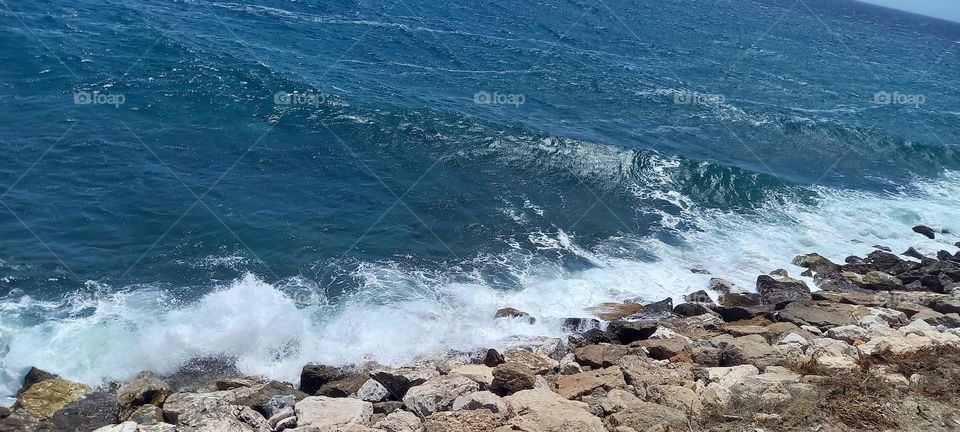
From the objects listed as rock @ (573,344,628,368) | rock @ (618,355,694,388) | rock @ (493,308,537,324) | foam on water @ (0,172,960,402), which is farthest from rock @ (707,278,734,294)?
rock @ (618,355,694,388)

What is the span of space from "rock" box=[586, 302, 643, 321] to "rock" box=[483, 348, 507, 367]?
4243 millimetres

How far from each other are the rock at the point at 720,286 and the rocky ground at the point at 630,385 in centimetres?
186

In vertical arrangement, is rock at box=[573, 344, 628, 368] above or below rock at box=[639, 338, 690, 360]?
below

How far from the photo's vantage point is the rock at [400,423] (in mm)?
11109

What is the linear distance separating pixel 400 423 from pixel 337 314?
688 cm

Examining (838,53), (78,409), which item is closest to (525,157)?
(78,409)

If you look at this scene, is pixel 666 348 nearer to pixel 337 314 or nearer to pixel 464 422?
pixel 464 422

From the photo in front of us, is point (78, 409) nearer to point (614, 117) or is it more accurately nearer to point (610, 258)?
point (610, 258)

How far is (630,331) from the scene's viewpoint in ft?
56.2

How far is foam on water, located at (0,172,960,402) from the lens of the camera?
609 inches

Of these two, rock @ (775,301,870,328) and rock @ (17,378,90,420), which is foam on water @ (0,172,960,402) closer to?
rock @ (17,378,90,420)

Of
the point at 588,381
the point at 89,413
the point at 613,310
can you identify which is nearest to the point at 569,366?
the point at 588,381

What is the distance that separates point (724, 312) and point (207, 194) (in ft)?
51.3

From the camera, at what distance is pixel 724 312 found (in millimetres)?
18797
